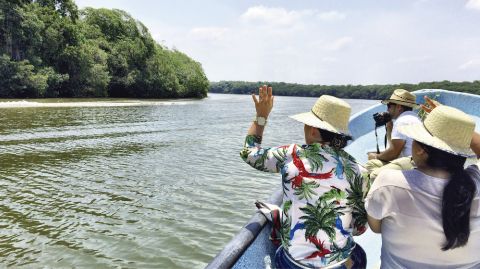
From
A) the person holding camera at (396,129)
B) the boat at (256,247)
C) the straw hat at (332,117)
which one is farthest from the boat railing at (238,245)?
the person holding camera at (396,129)

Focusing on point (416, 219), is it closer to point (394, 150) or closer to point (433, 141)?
point (433, 141)

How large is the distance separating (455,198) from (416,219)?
19 cm

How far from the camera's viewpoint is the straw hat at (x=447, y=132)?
178cm

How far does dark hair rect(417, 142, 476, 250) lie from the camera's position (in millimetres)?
1689

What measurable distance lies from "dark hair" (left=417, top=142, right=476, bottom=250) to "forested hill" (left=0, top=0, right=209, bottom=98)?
35687 mm

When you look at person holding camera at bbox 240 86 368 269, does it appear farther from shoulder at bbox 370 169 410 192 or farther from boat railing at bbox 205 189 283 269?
boat railing at bbox 205 189 283 269

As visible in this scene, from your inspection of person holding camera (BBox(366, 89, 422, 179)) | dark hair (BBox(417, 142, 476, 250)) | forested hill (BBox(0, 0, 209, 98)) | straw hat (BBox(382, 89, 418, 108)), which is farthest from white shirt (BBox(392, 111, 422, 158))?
forested hill (BBox(0, 0, 209, 98))

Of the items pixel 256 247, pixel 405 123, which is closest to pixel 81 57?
pixel 405 123

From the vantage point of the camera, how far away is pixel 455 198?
5.54 feet

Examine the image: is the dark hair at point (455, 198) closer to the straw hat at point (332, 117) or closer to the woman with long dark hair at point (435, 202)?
the woman with long dark hair at point (435, 202)

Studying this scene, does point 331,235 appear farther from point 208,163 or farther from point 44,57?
point 44,57

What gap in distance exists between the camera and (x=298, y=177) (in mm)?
2051

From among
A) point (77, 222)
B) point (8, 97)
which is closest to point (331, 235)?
point (77, 222)

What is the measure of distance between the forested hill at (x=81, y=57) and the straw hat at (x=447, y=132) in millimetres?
35542
